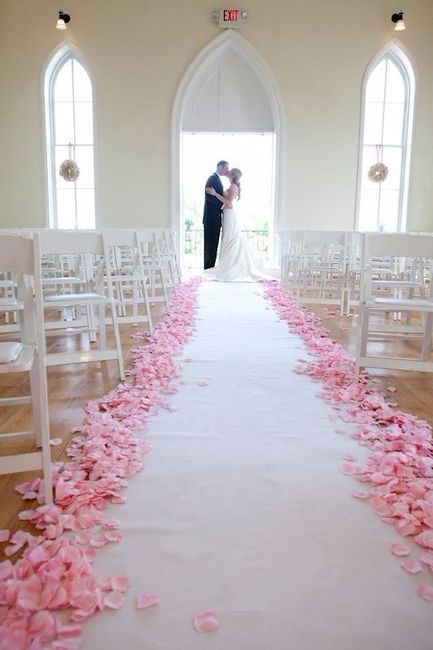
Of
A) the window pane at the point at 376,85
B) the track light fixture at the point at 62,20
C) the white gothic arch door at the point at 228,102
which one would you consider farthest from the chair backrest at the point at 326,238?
the track light fixture at the point at 62,20

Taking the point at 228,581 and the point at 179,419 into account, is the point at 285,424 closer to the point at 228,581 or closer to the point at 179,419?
the point at 179,419

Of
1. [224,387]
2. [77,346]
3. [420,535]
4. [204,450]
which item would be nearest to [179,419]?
[204,450]

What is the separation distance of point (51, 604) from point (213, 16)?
31.3 feet

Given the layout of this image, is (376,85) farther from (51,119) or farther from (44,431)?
(44,431)

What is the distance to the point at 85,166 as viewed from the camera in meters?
9.58

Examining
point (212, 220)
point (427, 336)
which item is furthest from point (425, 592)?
point (212, 220)

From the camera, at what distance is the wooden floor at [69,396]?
1.77m

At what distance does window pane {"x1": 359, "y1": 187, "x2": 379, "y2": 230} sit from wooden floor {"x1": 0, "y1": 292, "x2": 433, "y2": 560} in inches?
250

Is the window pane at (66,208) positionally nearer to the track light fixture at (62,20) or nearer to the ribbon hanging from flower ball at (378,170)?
the track light fixture at (62,20)

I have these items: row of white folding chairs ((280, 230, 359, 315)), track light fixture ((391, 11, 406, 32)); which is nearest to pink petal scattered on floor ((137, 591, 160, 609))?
row of white folding chairs ((280, 230, 359, 315))

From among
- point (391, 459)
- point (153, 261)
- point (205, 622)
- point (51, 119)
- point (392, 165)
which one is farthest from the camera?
point (392, 165)

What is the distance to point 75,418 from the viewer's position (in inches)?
Result: 96.5

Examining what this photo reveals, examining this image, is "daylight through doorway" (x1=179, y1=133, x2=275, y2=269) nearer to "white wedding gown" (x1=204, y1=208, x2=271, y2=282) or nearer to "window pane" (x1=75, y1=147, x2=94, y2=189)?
"white wedding gown" (x1=204, y1=208, x2=271, y2=282)

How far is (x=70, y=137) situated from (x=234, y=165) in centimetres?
305
